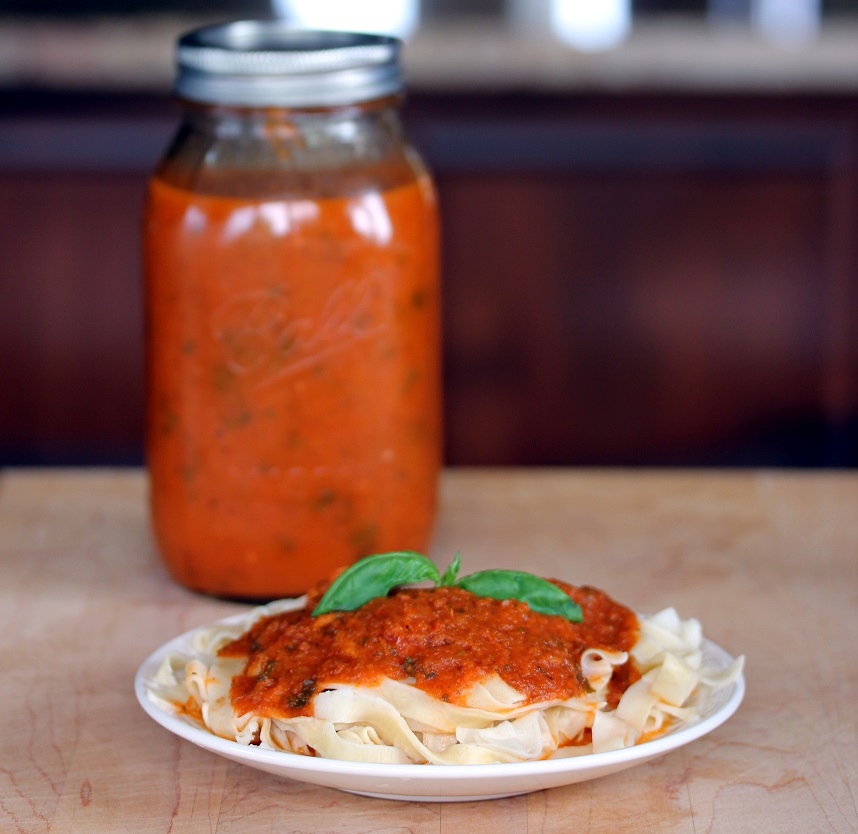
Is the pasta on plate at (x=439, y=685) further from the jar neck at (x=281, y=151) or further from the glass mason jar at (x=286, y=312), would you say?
the jar neck at (x=281, y=151)

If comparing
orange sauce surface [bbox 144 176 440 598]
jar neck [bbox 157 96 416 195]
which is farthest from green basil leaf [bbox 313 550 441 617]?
jar neck [bbox 157 96 416 195]

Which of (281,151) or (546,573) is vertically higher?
(281,151)

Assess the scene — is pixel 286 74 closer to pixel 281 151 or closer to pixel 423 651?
pixel 281 151

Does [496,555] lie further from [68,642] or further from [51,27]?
[51,27]

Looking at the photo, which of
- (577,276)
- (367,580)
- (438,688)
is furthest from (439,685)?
(577,276)

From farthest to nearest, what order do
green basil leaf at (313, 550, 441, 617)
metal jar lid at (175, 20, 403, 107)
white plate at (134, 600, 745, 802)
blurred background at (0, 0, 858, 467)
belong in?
blurred background at (0, 0, 858, 467) → metal jar lid at (175, 20, 403, 107) → green basil leaf at (313, 550, 441, 617) → white plate at (134, 600, 745, 802)

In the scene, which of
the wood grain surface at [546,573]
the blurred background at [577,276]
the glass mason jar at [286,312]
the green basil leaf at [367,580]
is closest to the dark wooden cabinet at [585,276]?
the blurred background at [577,276]

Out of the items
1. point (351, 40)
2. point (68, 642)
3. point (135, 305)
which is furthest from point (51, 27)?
point (68, 642)

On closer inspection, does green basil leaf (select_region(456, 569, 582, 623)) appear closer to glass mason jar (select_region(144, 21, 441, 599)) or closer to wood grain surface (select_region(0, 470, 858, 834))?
wood grain surface (select_region(0, 470, 858, 834))
